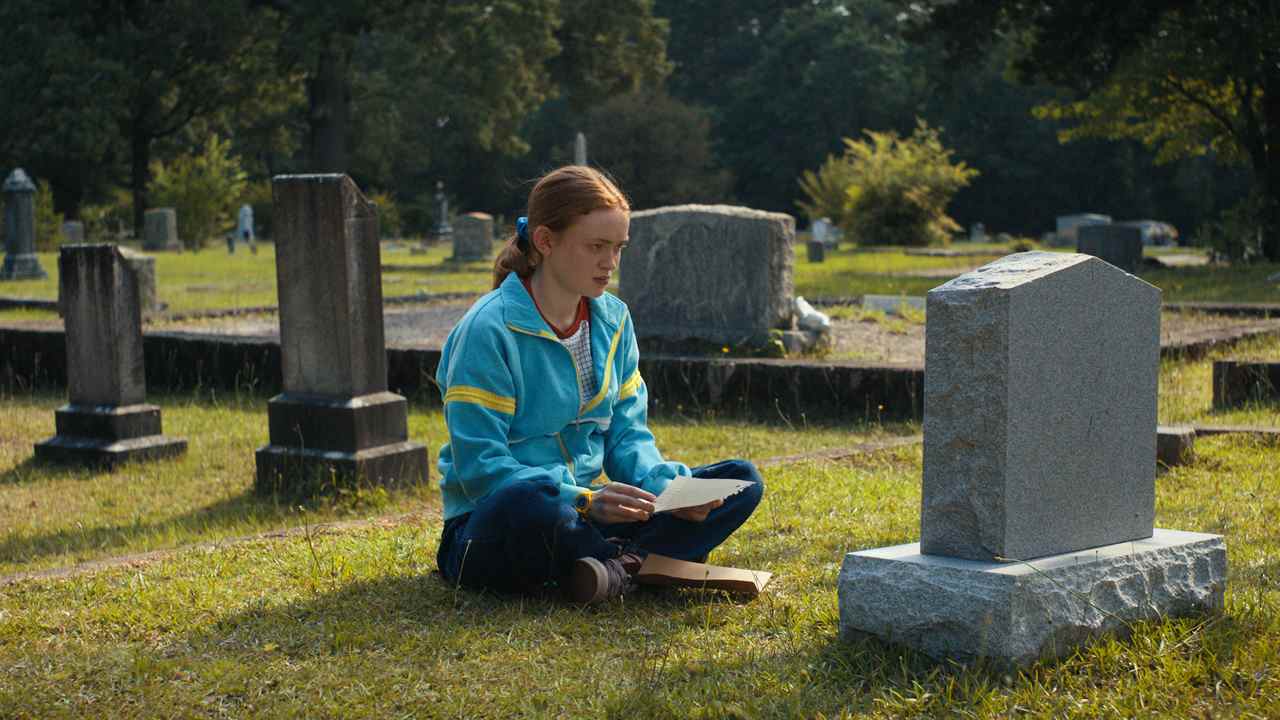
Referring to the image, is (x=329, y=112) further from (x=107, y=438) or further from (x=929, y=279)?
(x=107, y=438)

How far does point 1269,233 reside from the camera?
2067 cm

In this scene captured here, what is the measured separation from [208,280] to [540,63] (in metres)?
15.1

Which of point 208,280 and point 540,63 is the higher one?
point 540,63

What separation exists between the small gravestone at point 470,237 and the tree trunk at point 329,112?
7.77 meters

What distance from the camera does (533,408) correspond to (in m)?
4.14

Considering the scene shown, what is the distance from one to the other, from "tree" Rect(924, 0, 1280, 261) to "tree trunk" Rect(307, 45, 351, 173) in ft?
51.5

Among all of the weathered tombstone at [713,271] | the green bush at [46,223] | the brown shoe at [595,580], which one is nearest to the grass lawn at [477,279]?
the green bush at [46,223]

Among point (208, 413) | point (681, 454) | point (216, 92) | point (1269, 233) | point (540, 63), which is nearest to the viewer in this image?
point (681, 454)

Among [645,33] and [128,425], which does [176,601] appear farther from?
[645,33]

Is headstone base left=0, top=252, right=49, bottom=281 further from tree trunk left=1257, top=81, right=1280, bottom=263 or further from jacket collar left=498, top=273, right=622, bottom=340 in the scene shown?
jacket collar left=498, top=273, right=622, bottom=340

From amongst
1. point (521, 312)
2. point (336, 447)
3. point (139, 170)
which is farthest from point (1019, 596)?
point (139, 170)

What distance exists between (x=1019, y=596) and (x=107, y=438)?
5.79 meters

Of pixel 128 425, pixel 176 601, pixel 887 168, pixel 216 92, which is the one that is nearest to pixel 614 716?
pixel 176 601

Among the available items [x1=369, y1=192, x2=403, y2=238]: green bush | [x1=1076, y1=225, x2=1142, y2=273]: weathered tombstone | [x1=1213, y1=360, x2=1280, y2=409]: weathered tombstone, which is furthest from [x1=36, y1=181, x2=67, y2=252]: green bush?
[x1=1213, y1=360, x2=1280, y2=409]: weathered tombstone
